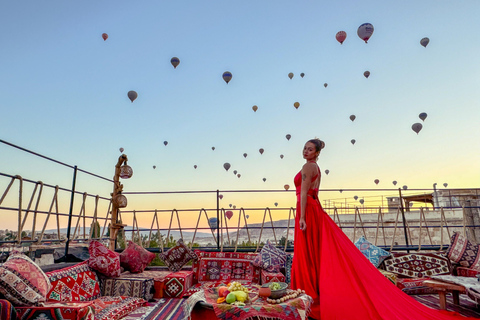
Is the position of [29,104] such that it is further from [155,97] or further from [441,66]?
[441,66]

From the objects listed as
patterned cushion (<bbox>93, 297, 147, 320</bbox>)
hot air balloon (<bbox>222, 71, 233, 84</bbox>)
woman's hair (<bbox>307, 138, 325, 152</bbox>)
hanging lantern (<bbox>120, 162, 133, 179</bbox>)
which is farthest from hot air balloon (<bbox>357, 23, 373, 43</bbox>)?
patterned cushion (<bbox>93, 297, 147, 320</bbox>)

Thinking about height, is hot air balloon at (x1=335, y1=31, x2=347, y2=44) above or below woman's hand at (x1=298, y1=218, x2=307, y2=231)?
above

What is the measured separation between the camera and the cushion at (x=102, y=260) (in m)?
3.31

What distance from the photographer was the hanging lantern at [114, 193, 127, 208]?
5453 mm

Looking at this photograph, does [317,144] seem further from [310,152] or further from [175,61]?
[175,61]

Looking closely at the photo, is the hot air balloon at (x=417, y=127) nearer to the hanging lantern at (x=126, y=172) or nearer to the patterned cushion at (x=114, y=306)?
the hanging lantern at (x=126, y=172)

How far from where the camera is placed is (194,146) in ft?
32.2

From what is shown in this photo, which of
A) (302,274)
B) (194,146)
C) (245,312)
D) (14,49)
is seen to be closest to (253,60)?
(194,146)

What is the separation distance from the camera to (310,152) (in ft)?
9.75

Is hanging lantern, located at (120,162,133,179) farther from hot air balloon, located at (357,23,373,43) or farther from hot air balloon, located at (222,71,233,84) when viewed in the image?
hot air balloon, located at (357,23,373,43)

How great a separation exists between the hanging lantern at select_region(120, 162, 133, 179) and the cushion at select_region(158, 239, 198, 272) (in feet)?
6.01

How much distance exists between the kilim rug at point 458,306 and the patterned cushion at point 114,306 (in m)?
3.31

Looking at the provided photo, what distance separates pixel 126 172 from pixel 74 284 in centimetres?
301

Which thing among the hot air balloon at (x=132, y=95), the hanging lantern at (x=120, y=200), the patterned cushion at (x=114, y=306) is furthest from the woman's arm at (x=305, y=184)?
the hot air balloon at (x=132, y=95)
